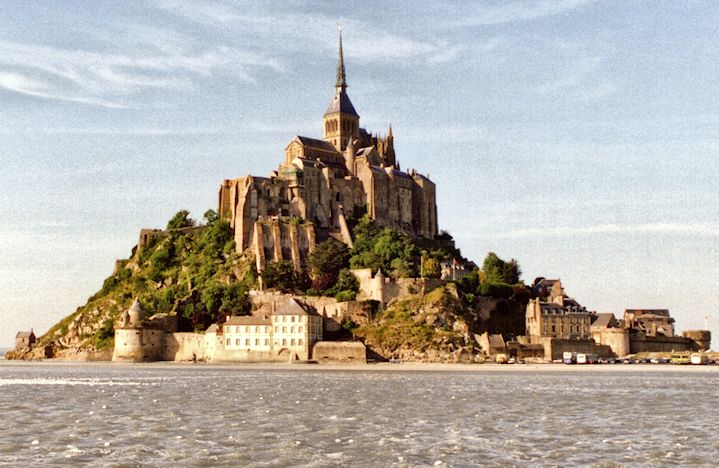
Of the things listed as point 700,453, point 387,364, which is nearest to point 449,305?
point 387,364

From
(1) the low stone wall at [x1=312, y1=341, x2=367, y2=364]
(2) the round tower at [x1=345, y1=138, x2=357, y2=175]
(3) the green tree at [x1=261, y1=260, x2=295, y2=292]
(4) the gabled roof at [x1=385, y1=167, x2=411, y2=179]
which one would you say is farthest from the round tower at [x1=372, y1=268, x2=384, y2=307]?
(2) the round tower at [x1=345, y1=138, x2=357, y2=175]

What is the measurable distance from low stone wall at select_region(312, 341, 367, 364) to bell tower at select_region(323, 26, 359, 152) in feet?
139

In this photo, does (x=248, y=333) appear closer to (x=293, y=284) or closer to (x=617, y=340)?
(x=293, y=284)

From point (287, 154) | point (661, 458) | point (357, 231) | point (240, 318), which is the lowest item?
point (661, 458)

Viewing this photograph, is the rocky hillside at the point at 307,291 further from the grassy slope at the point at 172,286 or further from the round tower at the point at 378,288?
the round tower at the point at 378,288

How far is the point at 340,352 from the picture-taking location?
91000 millimetres

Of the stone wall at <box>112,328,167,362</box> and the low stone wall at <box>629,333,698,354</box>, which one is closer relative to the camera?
the stone wall at <box>112,328,167,362</box>

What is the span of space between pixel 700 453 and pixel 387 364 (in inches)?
2447

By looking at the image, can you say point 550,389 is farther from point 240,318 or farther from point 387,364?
point 240,318

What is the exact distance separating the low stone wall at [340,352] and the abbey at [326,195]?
Answer: 58.7 ft

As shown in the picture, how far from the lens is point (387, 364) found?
3477 inches

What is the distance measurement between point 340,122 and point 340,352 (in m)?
47.0

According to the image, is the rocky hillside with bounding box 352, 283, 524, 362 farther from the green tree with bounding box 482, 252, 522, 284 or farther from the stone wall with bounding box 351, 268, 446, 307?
the green tree with bounding box 482, 252, 522, 284

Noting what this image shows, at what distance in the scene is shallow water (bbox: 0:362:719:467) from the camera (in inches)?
1024
